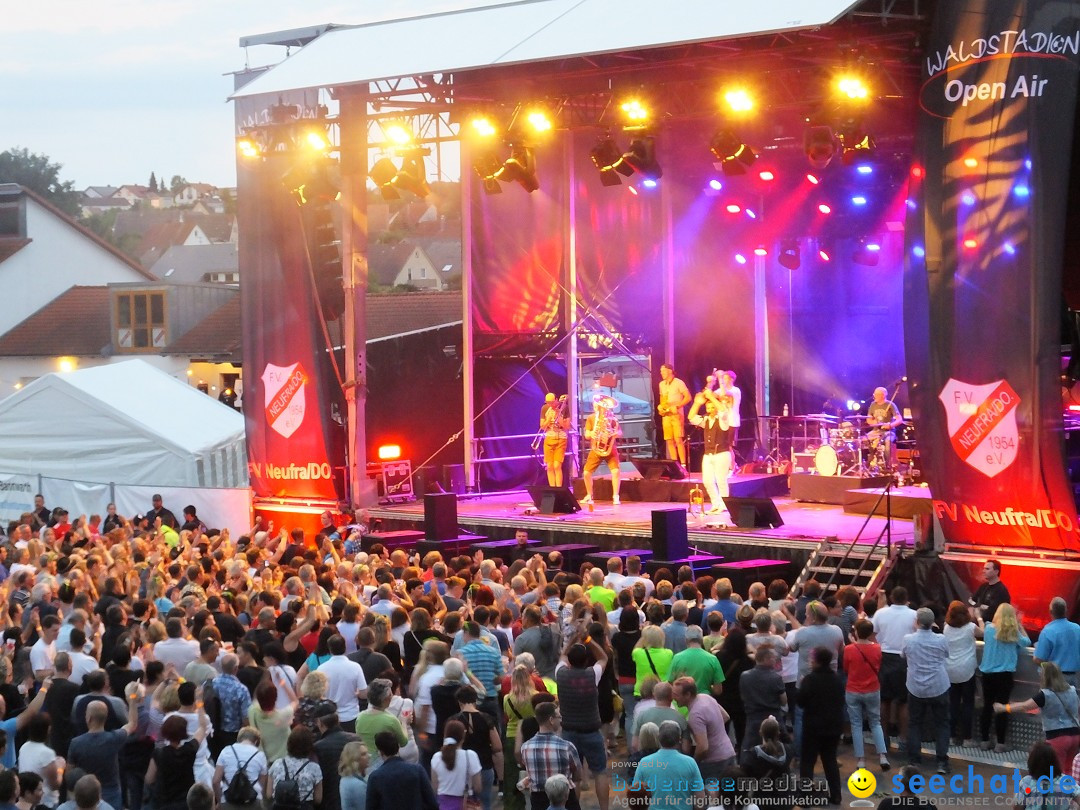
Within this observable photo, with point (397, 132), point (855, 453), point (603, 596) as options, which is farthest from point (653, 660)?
point (397, 132)

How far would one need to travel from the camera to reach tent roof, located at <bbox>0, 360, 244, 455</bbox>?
21.7 metres

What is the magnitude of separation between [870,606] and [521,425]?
10319mm

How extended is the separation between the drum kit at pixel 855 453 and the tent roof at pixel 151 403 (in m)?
9.00

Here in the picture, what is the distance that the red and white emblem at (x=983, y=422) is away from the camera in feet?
42.3

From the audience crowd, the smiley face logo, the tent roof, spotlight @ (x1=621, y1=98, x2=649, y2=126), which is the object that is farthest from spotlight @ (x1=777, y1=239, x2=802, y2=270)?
the smiley face logo

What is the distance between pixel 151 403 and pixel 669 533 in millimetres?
10843

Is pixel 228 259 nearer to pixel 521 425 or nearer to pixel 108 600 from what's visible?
pixel 521 425

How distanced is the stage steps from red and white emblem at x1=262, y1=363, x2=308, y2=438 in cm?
775

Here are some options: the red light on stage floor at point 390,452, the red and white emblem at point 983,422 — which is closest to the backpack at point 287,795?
the red and white emblem at point 983,422

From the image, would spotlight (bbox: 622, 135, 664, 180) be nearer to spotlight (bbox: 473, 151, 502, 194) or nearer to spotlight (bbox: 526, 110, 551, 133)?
spotlight (bbox: 526, 110, 551, 133)

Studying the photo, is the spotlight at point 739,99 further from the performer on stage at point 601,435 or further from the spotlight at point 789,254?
the spotlight at point 789,254

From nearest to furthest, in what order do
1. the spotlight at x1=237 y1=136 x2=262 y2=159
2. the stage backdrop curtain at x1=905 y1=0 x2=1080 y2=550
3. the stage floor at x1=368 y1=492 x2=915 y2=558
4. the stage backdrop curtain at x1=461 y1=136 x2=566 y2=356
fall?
the stage backdrop curtain at x1=905 y1=0 x2=1080 y2=550, the stage floor at x1=368 y1=492 x2=915 y2=558, the spotlight at x1=237 y1=136 x2=262 y2=159, the stage backdrop curtain at x1=461 y1=136 x2=566 y2=356

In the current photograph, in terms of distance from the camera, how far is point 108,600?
36.2 ft

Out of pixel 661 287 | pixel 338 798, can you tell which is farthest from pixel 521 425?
pixel 338 798
